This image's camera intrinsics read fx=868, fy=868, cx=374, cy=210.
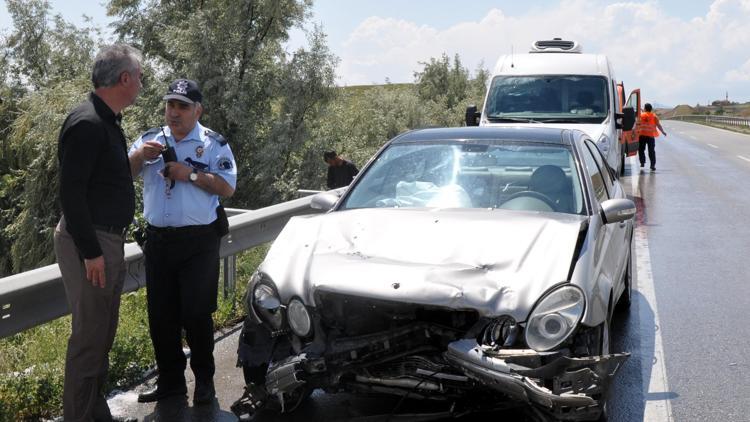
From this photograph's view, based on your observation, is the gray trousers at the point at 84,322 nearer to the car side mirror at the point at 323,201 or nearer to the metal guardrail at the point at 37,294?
the metal guardrail at the point at 37,294

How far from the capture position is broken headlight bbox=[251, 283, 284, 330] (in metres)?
4.36

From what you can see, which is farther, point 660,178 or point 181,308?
point 660,178

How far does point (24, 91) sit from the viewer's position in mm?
38938

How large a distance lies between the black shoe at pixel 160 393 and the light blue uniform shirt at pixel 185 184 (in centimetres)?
96

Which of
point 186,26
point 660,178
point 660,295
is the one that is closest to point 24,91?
point 186,26

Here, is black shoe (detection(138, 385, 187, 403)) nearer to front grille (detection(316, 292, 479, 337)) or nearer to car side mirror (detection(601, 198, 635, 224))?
front grille (detection(316, 292, 479, 337))

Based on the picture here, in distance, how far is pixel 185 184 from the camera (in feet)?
16.3

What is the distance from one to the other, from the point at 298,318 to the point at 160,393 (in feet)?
4.02

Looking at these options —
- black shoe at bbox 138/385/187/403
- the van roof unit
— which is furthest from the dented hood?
the van roof unit

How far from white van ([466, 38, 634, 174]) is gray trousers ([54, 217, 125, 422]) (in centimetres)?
1043

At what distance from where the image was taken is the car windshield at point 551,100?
1432cm

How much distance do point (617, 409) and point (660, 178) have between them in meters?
17.3

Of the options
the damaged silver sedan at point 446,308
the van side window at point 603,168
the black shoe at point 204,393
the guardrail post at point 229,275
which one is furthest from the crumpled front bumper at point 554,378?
the guardrail post at point 229,275

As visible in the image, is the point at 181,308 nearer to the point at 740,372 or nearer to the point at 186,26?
the point at 740,372
